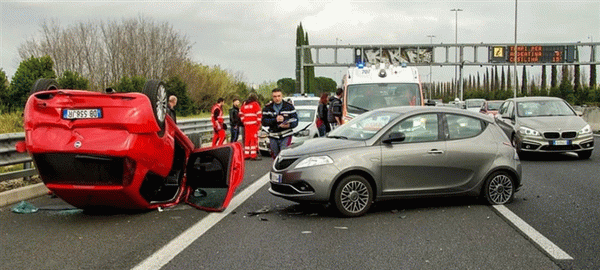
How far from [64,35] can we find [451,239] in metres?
43.3

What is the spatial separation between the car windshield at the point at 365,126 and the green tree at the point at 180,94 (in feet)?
107

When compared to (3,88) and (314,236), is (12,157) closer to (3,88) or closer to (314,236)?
(314,236)

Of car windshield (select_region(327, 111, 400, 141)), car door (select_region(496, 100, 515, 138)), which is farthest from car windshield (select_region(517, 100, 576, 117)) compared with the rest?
car windshield (select_region(327, 111, 400, 141))

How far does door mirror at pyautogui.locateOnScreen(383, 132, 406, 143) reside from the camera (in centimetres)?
883

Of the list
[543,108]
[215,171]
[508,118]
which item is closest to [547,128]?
[543,108]

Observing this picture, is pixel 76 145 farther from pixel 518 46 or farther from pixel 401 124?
pixel 518 46

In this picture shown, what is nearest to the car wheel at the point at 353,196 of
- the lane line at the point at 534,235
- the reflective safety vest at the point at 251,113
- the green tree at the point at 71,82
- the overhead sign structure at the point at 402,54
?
the lane line at the point at 534,235

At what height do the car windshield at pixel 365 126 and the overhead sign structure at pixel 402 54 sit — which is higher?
the overhead sign structure at pixel 402 54

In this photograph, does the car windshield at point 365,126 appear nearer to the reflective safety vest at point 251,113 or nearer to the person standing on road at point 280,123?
the person standing on road at point 280,123

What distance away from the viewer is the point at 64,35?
45.9 meters

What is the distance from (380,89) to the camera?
1703 centimetres

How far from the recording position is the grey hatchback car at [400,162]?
8539 mm

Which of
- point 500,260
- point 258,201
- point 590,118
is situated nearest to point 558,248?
point 500,260

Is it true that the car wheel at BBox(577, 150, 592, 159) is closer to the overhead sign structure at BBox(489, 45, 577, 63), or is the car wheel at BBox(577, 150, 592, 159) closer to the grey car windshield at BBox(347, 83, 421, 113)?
the grey car windshield at BBox(347, 83, 421, 113)
